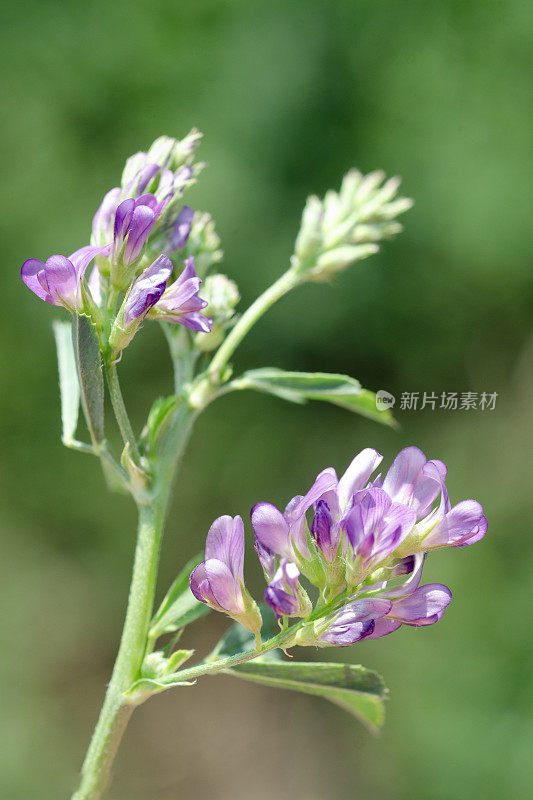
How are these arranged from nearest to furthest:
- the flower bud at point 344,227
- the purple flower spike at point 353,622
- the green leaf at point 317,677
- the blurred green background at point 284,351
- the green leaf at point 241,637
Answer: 1. the purple flower spike at point 353,622
2. the green leaf at point 317,677
3. the green leaf at point 241,637
4. the flower bud at point 344,227
5. the blurred green background at point 284,351

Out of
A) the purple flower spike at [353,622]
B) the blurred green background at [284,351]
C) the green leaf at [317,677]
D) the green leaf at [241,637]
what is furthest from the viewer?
the blurred green background at [284,351]

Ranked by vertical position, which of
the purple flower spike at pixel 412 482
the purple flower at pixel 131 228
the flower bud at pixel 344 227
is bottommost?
the purple flower spike at pixel 412 482

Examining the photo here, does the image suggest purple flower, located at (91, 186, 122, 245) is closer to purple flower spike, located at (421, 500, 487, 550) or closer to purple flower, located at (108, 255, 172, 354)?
purple flower, located at (108, 255, 172, 354)

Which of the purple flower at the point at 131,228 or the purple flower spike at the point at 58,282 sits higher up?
the purple flower at the point at 131,228

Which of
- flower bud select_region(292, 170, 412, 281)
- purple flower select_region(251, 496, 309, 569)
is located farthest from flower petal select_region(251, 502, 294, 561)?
flower bud select_region(292, 170, 412, 281)

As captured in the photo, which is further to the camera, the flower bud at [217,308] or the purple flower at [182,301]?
the flower bud at [217,308]

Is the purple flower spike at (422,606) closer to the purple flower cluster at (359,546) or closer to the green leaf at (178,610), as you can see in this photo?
the purple flower cluster at (359,546)

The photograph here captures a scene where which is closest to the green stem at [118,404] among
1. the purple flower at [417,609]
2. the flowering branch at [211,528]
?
the flowering branch at [211,528]
